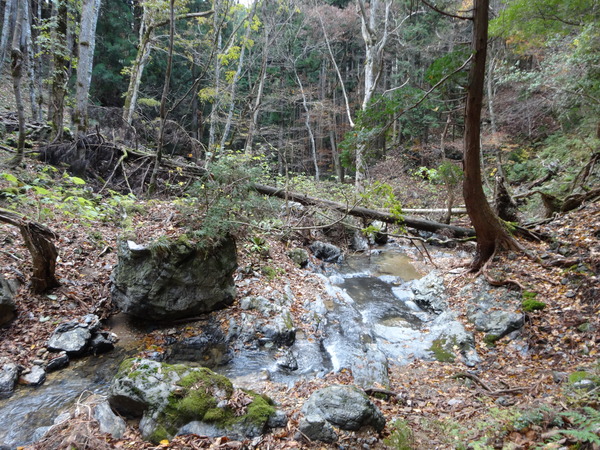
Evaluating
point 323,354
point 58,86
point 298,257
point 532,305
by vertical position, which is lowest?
point 323,354

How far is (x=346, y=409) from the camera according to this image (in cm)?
339

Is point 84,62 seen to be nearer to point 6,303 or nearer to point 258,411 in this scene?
point 6,303

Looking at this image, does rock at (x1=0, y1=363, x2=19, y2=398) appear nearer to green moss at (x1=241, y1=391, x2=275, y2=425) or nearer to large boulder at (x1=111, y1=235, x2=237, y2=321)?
large boulder at (x1=111, y1=235, x2=237, y2=321)

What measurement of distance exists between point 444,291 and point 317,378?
14.5 feet

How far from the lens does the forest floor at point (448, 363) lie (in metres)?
2.99

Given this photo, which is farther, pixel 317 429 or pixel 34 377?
pixel 34 377

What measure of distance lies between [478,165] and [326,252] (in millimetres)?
6002

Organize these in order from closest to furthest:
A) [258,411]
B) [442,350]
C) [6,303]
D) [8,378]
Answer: [258,411], [8,378], [6,303], [442,350]

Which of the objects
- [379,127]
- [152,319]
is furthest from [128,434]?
[379,127]

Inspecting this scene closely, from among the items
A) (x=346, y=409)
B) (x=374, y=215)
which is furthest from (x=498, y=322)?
(x=374, y=215)

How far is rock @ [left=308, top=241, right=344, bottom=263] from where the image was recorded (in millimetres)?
11219

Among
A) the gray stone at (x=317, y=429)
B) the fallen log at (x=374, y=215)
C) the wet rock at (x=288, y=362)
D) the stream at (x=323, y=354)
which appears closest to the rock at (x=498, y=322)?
the stream at (x=323, y=354)

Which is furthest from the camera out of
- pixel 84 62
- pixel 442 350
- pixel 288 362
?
pixel 84 62

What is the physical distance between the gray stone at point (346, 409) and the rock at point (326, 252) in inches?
300
